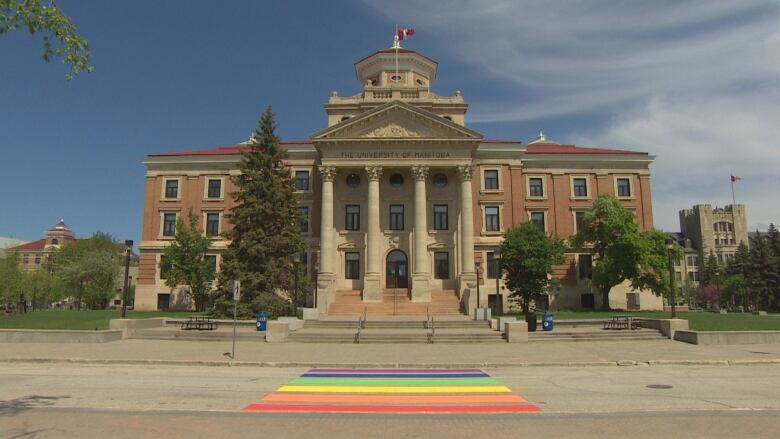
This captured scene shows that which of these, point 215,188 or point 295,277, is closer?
point 295,277

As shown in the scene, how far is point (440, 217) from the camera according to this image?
45.0 m

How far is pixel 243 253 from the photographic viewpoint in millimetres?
34188

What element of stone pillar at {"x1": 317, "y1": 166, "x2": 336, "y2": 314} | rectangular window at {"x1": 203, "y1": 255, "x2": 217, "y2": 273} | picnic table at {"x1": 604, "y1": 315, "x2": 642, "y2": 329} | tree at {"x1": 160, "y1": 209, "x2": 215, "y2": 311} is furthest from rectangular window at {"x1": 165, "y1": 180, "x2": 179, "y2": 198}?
picnic table at {"x1": 604, "y1": 315, "x2": 642, "y2": 329}

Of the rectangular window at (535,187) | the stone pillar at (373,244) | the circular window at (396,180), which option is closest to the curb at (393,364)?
the stone pillar at (373,244)

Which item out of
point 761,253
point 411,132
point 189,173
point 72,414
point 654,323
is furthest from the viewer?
point 761,253

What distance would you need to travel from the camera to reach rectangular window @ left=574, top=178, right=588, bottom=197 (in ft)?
158

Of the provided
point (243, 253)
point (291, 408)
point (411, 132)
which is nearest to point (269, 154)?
point (243, 253)

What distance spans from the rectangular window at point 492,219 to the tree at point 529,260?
6527mm

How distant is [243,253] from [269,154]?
7.19m

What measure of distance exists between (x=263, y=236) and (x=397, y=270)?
1346 centimetres

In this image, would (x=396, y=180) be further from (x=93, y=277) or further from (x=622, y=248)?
(x=93, y=277)

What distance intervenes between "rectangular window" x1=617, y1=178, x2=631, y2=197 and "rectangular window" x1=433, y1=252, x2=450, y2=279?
17.7 metres

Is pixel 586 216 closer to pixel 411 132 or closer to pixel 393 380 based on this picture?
pixel 411 132

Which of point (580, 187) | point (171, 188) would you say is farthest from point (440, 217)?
point (171, 188)
